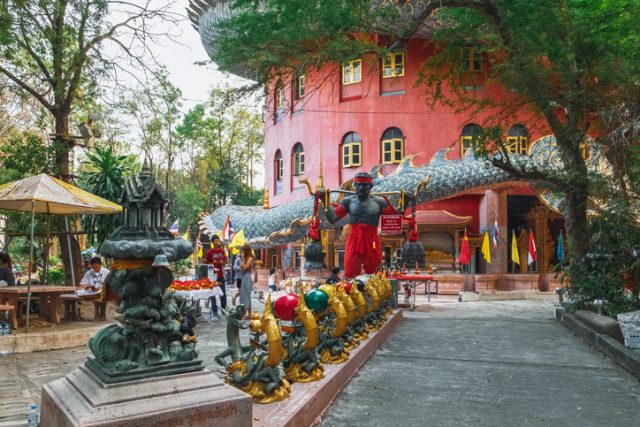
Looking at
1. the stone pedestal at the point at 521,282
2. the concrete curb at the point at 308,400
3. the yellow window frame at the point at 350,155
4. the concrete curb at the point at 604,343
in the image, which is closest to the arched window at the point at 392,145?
the yellow window frame at the point at 350,155

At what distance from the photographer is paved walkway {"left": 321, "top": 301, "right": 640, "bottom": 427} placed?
182 inches

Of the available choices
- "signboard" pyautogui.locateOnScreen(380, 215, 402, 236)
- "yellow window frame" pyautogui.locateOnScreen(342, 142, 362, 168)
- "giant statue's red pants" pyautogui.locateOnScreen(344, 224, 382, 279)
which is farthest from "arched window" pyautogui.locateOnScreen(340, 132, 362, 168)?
"giant statue's red pants" pyautogui.locateOnScreen(344, 224, 382, 279)

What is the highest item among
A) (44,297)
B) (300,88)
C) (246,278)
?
(300,88)

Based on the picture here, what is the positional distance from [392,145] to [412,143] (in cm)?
88

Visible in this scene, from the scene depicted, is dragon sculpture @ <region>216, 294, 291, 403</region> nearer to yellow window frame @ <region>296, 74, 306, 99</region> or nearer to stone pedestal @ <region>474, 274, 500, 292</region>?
stone pedestal @ <region>474, 274, 500, 292</region>

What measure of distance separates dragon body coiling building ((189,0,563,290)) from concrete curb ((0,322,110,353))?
12.9 meters

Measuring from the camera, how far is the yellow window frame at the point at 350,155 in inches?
918

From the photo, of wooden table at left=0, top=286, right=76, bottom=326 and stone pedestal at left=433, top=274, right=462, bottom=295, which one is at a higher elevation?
wooden table at left=0, top=286, right=76, bottom=326

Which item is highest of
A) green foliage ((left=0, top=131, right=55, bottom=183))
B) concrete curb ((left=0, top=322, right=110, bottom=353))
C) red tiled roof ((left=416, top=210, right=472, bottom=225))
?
green foliage ((left=0, top=131, right=55, bottom=183))

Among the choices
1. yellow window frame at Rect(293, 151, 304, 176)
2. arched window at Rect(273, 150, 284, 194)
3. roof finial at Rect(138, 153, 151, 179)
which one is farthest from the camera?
arched window at Rect(273, 150, 284, 194)

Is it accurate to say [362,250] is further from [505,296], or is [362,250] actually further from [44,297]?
[505,296]

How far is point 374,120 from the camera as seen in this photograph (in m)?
23.0

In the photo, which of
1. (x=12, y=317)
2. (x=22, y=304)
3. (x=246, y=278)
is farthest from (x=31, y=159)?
(x=246, y=278)

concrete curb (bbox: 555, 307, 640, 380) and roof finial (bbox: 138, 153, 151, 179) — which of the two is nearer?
roof finial (bbox: 138, 153, 151, 179)
